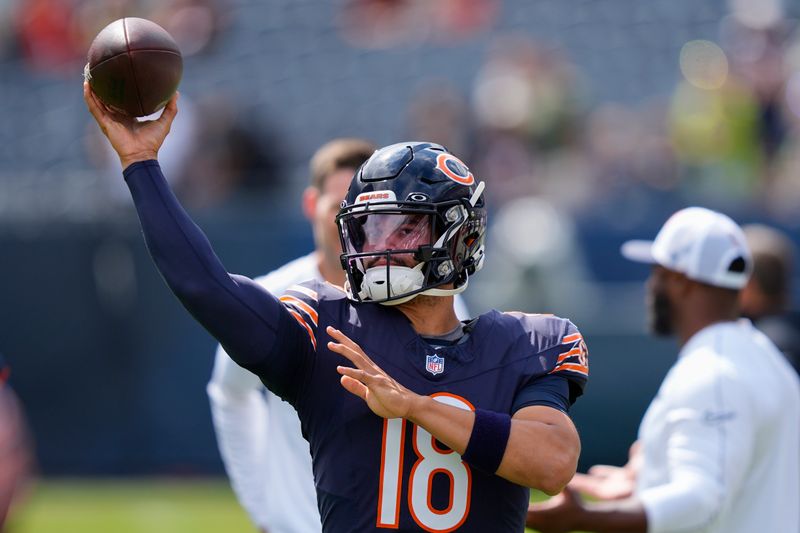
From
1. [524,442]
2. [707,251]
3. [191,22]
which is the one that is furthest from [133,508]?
[524,442]

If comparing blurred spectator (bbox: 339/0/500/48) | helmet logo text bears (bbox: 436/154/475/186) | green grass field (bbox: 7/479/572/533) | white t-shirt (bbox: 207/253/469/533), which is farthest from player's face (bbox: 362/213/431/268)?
blurred spectator (bbox: 339/0/500/48)

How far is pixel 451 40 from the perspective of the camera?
13602 millimetres

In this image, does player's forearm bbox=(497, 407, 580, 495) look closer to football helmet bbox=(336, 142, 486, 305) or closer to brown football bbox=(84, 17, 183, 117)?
football helmet bbox=(336, 142, 486, 305)

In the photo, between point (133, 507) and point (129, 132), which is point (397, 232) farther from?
point (133, 507)

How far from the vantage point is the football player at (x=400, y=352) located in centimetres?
307

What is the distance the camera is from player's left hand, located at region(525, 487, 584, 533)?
12.5ft

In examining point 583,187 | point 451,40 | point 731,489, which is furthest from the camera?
point 451,40

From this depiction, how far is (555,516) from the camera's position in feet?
Result: 12.5

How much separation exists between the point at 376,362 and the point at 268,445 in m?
1.86

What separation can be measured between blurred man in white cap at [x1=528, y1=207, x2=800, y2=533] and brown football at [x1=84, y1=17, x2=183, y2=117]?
5.58ft

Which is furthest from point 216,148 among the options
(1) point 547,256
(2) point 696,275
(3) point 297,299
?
(3) point 297,299

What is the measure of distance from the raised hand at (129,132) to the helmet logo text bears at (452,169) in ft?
2.41

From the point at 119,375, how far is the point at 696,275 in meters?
7.23

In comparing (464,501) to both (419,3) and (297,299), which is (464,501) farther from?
(419,3)
